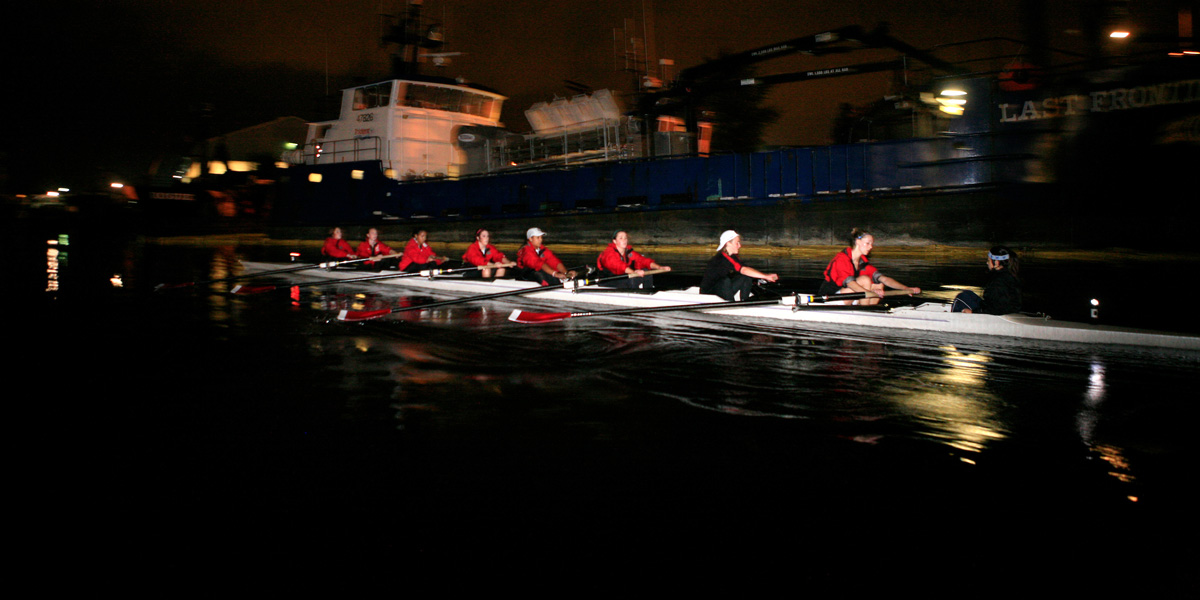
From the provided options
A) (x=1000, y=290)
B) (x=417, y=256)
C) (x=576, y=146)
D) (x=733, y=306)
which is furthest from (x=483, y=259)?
(x=576, y=146)

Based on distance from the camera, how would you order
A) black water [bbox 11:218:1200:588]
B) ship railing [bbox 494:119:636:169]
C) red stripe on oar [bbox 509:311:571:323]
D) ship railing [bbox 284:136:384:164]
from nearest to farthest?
black water [bbox 11:218:1200:588] < red stripe on oar [bbox 509:311:571:323] < ship railing [bbox 494:119:636:169] < ship railing [bbox 284:136:384:164]

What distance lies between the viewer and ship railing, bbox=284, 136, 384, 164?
26516 millimetres

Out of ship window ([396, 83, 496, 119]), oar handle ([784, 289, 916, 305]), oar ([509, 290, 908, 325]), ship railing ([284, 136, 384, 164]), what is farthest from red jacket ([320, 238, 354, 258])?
oar handle ([784, 289, 916, 305])

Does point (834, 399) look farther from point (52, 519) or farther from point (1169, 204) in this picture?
point (1169, 204)

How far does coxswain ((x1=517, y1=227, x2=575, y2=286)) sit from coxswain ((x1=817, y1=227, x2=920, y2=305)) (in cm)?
463

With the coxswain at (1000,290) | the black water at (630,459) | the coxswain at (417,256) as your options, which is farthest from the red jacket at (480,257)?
the coxswain at (1000,290)

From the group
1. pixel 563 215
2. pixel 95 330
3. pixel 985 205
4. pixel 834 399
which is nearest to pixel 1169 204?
pixel 985 205

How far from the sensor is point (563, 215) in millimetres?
23016

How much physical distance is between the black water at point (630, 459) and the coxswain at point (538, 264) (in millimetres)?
4109

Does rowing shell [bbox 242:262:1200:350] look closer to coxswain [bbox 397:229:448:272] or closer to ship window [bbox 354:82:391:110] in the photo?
coxswain [bbox 397:229:448:272]

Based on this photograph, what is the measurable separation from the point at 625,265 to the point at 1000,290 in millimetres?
5333

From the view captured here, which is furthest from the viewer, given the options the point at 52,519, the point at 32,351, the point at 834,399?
the point at 32,351

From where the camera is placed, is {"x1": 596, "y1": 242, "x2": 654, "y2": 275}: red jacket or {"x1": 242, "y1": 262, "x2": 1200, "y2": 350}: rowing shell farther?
{"x1": 596, "y1": 242, "x2": 654, "y2": 275}: red jacket

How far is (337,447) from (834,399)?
11.7 feet
